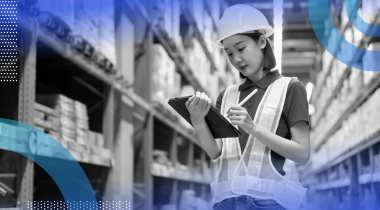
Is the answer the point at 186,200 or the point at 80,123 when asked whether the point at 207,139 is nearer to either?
the point at 80,123

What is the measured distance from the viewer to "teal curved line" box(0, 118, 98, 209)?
163 cm

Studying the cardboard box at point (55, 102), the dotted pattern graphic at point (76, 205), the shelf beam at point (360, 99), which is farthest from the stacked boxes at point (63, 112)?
the shelf beam at point (360, 99)

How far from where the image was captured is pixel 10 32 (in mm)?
1772

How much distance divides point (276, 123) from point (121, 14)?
239 centimetres

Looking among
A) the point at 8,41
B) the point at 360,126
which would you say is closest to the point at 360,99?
the point at 360,126

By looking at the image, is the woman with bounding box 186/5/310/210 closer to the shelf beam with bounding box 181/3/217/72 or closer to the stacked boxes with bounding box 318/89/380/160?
the stacked boxes with bounding box 318/89/380/160

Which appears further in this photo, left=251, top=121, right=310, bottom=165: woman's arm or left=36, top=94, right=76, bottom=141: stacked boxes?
left=36, top=94, right=76, bottom=141: stacked boxes

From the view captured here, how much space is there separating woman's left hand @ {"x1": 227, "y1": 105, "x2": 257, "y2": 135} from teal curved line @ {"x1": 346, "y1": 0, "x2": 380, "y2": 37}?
2610 mm

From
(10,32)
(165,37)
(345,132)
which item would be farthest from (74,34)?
(345,132)

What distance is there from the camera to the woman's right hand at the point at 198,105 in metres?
0.93

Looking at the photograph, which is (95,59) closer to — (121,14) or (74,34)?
(74,34)

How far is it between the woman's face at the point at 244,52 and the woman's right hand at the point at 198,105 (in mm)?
122

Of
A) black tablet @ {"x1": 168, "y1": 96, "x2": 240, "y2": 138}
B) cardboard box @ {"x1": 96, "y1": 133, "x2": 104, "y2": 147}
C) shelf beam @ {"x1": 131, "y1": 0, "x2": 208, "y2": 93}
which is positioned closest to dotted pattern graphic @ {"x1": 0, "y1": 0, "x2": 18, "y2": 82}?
cardboard box @ {"x1": 96, "y1": 133, "x2": 104, "y2": 147}

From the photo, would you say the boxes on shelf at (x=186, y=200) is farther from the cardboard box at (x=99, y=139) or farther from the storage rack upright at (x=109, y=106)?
the cardboard box at (x=99, y=139)
